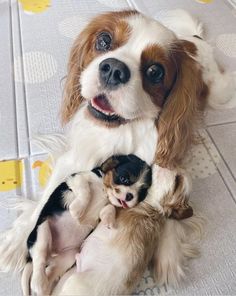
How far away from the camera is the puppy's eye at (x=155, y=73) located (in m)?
0.89

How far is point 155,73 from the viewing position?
90cm

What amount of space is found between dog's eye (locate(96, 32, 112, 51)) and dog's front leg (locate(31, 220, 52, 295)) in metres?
0.44

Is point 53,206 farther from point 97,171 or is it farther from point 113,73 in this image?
point 113,73

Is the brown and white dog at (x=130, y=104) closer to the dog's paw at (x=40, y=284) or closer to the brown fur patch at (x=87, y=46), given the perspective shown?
the brown fur patch at (x=87, y=46)

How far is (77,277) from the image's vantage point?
840 mm

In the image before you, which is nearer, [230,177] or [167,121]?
[167,121]

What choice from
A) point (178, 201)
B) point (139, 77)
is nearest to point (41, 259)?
point (178, 201)

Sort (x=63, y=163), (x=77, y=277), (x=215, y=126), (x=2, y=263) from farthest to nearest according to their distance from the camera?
(x=215, y=126) < (x=63, y=163) < (x=2, y=263) < (x=77, y=277)

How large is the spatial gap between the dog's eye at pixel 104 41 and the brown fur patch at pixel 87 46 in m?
0.01

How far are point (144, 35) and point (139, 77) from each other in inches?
3.9

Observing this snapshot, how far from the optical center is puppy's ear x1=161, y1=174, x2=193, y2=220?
0.96m

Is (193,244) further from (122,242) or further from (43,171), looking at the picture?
(43,171)

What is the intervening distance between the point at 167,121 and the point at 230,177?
330 mm

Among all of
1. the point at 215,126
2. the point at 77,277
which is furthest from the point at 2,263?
the point at 215,126
